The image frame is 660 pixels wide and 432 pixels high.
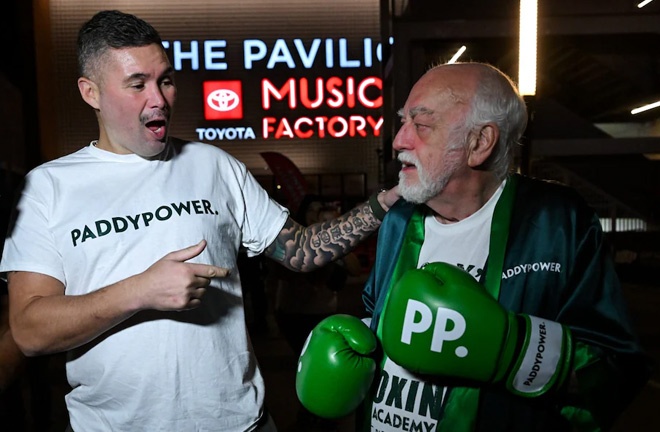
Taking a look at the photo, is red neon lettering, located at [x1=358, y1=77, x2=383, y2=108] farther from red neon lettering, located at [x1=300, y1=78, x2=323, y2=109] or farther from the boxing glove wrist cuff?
the boxing glove wrist cuff

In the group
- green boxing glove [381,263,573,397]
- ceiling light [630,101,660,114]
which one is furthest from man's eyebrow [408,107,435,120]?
ceiling light [630,101,660,114]

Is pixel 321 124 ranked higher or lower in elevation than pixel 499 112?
higher

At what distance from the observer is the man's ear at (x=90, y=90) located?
1.73 m

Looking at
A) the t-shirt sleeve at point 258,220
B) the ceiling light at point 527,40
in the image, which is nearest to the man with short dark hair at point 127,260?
the t-shirt sleeve at point 258,220

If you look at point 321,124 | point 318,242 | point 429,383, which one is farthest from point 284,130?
point 429,383

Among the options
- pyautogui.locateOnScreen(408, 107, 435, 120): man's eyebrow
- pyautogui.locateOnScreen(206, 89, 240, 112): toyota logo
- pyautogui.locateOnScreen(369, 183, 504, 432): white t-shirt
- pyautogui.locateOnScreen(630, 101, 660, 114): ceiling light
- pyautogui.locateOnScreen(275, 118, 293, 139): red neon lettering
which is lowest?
pyautogui.locateOnScreen(369, 183, 504, 432): white t-shirt

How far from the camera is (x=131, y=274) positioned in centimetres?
166

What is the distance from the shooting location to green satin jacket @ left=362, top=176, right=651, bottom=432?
4.86 feet

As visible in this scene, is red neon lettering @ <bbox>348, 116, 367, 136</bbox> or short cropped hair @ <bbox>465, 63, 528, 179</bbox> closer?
short cropped hair @ <bbox>465, 63, 528, 179</bbox>

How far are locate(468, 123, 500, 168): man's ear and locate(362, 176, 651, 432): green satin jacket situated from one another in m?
0.17

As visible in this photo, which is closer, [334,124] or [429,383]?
[429,383]

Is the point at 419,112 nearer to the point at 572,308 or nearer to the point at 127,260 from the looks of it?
the point at 572,308

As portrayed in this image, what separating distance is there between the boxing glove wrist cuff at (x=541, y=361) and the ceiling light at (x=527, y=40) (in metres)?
1.91

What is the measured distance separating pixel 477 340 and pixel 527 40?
2.20 metres
